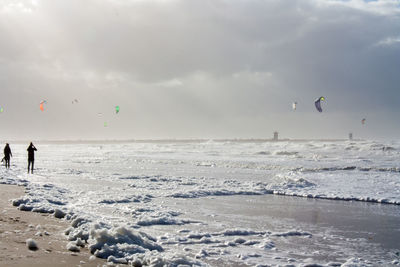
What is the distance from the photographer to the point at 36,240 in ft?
24.4

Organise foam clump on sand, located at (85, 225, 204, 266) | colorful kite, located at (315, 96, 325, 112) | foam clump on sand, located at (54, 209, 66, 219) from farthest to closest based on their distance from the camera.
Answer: colorful kite, located at (315, 96, 325, 112) < foam clump on sand, located at (54, 209, 66, 219) < foam clump on sand, located at (85, 225, 204, 266)

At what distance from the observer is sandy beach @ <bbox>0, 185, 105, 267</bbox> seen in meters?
6.23

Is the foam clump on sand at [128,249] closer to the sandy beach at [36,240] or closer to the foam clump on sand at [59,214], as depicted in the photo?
the sandy beach at [36,240]

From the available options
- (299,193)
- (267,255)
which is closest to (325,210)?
(299,193)

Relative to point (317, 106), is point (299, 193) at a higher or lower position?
lower

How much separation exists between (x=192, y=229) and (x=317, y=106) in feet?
87.0

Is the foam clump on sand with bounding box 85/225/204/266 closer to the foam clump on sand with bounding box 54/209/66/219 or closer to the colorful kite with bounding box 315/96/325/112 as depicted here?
the foam clump on sand with bounding box 54/209/66/219

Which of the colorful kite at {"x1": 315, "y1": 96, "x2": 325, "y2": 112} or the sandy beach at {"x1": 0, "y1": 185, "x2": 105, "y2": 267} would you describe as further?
the colorful kite at {"x1": 315, "y1": 96, "x2": 325, "y2": 112}

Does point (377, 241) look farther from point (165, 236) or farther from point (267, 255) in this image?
point (165, 236)

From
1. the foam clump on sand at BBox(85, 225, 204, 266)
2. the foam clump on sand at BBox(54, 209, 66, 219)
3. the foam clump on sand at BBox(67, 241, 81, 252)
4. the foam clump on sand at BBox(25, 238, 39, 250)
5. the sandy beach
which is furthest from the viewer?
the foam clump on sand at BBox(54, 209, 66, 219)

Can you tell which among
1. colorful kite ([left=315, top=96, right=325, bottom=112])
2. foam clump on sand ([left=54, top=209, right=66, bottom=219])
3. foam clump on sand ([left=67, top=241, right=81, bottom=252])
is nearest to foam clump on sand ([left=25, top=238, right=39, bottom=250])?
foam clump on sand ([left=67, top=241, right=81, bottom=252])

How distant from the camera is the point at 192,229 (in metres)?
9.71

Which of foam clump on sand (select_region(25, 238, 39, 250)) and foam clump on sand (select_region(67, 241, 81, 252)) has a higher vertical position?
foam clump on sand (select_region(25, 238, 39, 250))

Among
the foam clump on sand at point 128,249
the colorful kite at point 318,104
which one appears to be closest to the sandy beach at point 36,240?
the foam clump on sand at point 128,249
